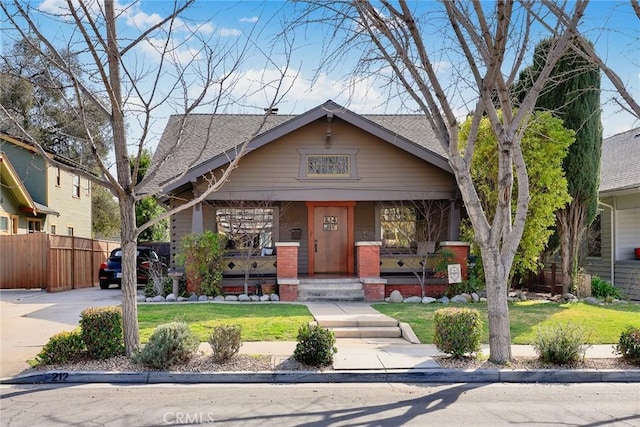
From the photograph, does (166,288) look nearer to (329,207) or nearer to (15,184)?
(329,207)

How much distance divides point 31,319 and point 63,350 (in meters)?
5.00

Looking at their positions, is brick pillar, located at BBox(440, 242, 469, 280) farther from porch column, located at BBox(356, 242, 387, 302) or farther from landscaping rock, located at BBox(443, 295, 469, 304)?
porch column, located at BBox(356, 242, 387, 302)

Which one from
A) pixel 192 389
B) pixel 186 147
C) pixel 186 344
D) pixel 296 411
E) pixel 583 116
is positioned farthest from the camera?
pixel 186 147

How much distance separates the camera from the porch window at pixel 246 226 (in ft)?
55.2

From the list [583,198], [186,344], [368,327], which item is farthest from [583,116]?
[186,344]

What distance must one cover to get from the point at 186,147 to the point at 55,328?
370 inches

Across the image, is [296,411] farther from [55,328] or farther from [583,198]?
[583,198]

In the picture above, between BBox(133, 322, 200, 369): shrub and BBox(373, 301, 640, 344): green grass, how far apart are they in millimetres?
4299

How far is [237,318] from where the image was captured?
39.3ft

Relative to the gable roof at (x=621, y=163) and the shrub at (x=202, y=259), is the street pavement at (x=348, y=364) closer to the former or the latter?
the shrub at (x=202, y=259)

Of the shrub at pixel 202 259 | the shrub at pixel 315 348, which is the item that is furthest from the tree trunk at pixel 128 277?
the shrub at pixel 202 259

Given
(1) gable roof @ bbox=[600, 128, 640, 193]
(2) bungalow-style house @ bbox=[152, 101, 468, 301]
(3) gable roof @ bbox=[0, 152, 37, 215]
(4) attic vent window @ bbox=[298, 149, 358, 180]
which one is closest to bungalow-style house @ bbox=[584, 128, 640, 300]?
(1) gable roof @ bbox=[600, 128, 640, 193]

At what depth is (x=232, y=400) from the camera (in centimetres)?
684

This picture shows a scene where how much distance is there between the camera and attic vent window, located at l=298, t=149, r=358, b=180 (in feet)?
55.3
